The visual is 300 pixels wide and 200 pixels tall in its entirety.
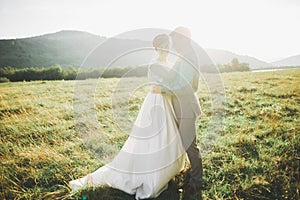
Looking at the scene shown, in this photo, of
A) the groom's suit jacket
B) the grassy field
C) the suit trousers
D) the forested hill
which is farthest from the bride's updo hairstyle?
the forested hill

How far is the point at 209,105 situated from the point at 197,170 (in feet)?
19.5

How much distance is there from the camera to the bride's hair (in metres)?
3.16

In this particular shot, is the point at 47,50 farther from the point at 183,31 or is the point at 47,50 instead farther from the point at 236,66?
the point at 183,31

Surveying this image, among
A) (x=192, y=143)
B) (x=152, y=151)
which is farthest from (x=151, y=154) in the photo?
(x=192, y=143)

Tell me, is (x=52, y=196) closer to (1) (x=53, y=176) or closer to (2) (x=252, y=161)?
(1) (x=53, y=176)

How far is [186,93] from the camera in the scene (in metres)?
3.29

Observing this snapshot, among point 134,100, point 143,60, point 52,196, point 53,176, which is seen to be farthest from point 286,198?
point 134,100

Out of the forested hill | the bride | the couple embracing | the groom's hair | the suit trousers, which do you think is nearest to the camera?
the groom's hair

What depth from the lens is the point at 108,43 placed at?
12.7 feet

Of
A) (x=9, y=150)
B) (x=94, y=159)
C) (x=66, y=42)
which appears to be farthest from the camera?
(x=66, y=42)

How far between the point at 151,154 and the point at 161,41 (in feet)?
5.35

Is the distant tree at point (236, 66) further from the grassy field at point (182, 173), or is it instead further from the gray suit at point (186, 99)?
the gray suit at point (186, 99)

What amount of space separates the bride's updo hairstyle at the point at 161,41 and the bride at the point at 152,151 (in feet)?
0.20

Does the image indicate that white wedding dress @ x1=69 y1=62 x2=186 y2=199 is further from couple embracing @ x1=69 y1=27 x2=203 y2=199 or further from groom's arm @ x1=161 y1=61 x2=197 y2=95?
groom's arm @ x1=161 y1=61 x2=197 y2=95
